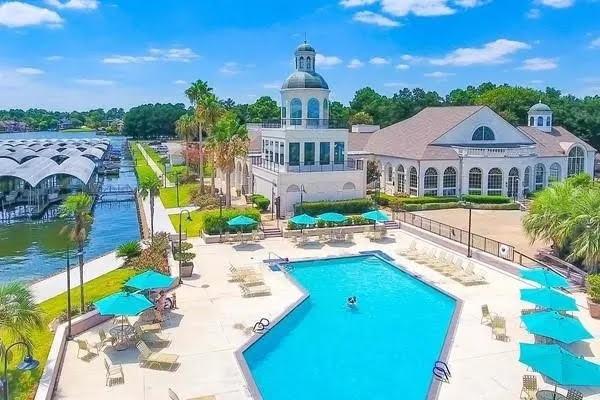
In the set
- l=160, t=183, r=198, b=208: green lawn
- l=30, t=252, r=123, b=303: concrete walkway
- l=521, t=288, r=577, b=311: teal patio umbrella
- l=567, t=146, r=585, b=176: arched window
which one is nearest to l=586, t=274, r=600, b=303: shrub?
l=521, t=288, r=577, b=311: teal patio umbrella

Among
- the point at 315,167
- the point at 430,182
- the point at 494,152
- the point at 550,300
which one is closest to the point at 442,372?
the point at 550,300

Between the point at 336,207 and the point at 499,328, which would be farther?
the point at 336,207

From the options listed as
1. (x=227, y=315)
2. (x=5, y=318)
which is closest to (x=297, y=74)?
(x=227, y=315)

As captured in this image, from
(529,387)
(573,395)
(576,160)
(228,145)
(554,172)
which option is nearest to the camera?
(573,395)

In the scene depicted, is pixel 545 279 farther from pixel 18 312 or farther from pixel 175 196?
pixel 175 196

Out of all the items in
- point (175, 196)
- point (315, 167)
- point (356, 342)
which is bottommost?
point (356, 342)
